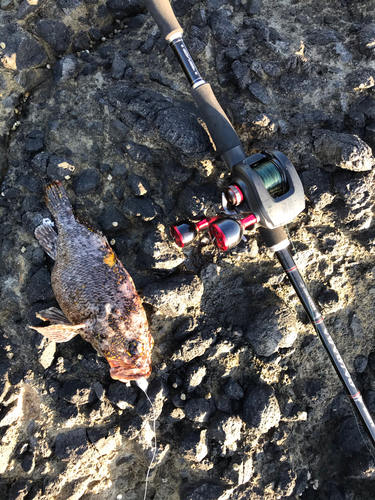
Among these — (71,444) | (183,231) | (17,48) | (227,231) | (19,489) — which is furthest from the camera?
(17,48)

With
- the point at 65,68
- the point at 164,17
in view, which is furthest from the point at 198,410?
the point at 65,68

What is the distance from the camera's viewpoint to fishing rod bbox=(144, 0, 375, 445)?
3936 mm

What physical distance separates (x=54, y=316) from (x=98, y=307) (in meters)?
0.67

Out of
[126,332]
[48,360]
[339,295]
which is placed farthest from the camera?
[339,295]

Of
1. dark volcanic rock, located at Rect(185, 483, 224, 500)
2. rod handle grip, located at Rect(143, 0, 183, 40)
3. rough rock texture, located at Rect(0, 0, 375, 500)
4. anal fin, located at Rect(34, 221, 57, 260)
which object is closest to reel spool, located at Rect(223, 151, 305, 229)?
rough rock texture, located at Rect(0, 0, 375, 500)

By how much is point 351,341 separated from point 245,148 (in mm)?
3050

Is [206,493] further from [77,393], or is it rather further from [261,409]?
[77,393]

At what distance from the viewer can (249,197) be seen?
13.0 feet

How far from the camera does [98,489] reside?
178 inches

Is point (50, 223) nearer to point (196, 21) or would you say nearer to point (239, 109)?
point (239, 109)

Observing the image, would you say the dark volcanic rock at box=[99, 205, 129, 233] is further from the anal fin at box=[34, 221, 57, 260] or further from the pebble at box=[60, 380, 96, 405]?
the pebble at box=[60, 380, 96, 405]

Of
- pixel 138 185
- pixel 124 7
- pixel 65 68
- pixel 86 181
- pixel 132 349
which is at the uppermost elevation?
pixel 124 7

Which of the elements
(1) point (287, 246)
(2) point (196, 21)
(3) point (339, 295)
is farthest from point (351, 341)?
(2) point (196, 21)

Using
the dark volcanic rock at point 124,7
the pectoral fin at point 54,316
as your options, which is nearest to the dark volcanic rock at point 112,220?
the pectoral fin at point 54,316
